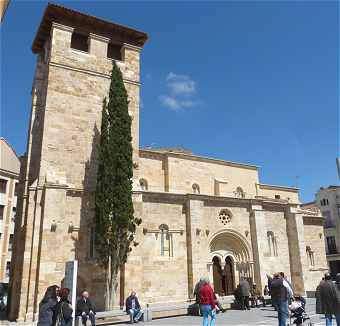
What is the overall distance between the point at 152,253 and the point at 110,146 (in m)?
6.17

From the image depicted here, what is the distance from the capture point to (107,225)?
16.4 metres

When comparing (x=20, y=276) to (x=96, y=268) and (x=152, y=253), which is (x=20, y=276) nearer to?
(x=96, y=268)

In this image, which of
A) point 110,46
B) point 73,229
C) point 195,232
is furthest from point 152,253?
point 110,46

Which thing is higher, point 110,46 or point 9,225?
point 110,46

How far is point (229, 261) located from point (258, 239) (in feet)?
7.39

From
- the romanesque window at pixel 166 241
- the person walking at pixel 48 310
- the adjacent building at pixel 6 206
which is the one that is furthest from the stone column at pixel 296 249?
the adjacent building at pixel 6 206

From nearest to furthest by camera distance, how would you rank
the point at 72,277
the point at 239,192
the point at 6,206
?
the point at 72,277 → the point at 239,192 → the point at 6,206

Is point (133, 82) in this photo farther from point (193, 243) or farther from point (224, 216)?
point (193, 243)

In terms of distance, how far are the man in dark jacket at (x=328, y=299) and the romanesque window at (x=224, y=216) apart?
1340 cm

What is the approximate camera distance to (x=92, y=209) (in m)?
17.8

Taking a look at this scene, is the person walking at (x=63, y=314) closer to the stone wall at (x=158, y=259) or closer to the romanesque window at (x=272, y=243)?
the stone wall at (x=158, y=259)

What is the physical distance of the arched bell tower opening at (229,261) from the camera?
69.6 ft

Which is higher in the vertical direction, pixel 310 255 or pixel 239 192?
pixel 239 192

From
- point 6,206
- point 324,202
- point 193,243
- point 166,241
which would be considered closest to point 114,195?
point 166,241
